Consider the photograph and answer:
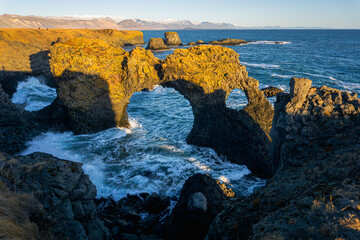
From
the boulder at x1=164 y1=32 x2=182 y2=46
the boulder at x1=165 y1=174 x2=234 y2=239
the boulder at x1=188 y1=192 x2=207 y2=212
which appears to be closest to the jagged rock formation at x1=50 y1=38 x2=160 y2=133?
the boulder at x1=165 y1=174 x2=234 y2=239

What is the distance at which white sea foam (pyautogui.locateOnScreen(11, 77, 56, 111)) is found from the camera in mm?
28928

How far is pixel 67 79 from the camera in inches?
816

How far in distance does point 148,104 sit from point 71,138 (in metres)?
14.5

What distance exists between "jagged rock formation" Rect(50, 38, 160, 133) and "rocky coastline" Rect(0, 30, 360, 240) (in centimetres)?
10

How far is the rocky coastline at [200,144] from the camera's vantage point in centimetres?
566

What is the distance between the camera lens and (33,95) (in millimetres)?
31797

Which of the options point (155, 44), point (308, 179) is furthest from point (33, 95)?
point (155, 44)

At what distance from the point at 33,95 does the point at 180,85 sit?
24.7 m

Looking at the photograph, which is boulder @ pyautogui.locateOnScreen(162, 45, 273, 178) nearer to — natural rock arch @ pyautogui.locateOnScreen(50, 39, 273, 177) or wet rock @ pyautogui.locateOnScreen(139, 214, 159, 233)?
natural rock arch @ pyautogui.locateOnScreen(50, 39, 273, 177)

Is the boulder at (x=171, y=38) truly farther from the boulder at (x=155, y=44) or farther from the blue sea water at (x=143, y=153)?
the blue sea water at (x=143, y=153)

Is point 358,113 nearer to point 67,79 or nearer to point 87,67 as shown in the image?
point 87,67

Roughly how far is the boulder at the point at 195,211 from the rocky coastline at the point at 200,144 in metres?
0.05

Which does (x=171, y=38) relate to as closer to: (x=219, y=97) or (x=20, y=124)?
(x=219, y=97)

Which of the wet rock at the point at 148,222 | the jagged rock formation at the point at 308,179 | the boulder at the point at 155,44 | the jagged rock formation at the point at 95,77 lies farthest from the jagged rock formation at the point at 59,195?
the boulder at the point at 155,44
